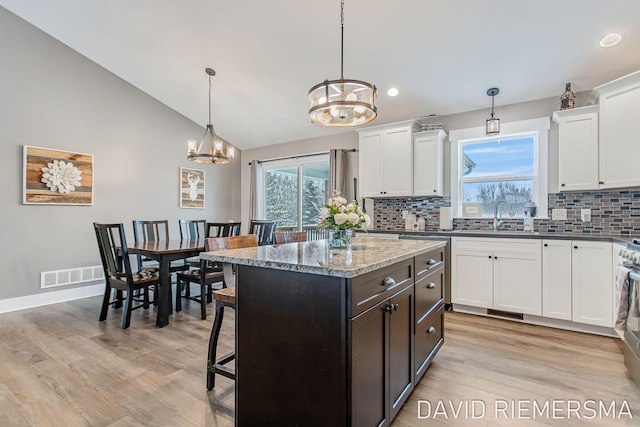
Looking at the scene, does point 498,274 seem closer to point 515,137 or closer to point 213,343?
point 515,137

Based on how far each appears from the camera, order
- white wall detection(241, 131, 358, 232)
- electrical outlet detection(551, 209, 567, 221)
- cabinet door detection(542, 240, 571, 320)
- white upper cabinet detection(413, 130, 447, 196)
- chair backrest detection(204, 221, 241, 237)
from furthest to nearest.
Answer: white wall detection(241, 131, 358, 232)
white upper cabinet detection(413, 130, 447, 196)
chair backrest detection(204, 221, 241, 237)
electrical outlet detection(551, 209, 567, 221)
cabinet door detection(542, 240, 571, 320)

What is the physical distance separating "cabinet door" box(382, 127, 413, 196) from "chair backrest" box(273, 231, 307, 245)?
1.91 m

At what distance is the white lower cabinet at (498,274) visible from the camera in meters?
3.25

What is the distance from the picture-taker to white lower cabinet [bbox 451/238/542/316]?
325cm

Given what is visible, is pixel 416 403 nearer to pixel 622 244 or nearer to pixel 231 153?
pixel 622 244

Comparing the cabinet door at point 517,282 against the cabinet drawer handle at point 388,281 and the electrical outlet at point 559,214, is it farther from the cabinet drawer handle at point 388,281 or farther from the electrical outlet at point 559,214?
the cabinet drawer handle at point 388,281

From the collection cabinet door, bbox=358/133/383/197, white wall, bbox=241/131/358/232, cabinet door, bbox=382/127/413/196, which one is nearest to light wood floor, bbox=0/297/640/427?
cabinet door, bbox=382/127/413/196

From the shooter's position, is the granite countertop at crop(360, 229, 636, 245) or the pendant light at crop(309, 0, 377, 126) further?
the granite countertop at crop(360, 229, 636, 245)

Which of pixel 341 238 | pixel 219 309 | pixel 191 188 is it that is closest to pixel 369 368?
pixel 341 238

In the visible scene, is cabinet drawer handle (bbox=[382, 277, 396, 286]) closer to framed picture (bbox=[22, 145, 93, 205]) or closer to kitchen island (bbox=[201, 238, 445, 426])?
→ kitchen island (bbox=[201, 238, 445, 426])

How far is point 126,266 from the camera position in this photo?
10.5ft

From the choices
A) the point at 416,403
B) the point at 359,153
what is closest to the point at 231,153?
the point at 359,153

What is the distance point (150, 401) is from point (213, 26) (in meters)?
3.49

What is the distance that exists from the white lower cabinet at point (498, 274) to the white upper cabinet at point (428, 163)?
78 cm
